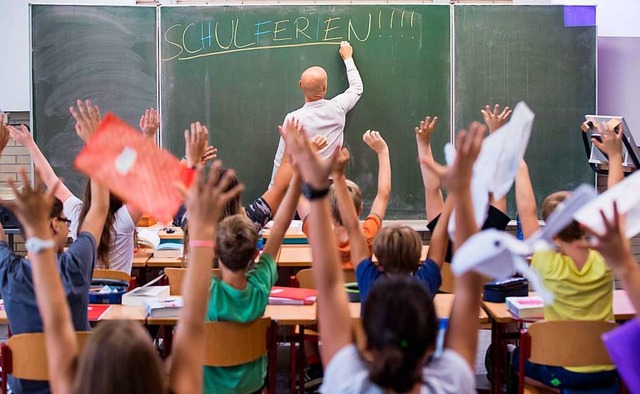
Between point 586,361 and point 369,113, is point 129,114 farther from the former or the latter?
point 586,361

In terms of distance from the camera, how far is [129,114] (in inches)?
248

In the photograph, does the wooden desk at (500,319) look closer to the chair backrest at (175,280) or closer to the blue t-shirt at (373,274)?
the blue t-shirt at (373,274)

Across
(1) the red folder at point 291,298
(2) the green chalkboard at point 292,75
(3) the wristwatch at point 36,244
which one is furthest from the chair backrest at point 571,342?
(2) the green chalkboard at point 292,75

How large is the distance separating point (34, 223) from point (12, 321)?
1.15 metres

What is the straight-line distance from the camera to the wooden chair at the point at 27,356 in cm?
264

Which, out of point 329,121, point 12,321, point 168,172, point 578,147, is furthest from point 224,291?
point 578,147

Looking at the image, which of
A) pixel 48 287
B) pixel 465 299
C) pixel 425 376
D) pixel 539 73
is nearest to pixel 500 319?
pixel 465 299

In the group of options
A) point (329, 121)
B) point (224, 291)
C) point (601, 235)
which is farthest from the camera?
point (329, 121)

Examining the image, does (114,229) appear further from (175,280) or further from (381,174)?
(381,174)

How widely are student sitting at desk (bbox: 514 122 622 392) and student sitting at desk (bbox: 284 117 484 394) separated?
141cm

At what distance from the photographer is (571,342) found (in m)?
2.88

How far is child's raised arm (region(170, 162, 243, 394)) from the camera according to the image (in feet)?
5.43

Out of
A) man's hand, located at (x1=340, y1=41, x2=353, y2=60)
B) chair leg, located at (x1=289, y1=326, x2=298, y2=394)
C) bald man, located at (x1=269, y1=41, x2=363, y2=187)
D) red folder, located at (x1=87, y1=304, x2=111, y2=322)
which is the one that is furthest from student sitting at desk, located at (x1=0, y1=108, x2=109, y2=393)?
man's hand, located at (x1=340, y1=41, x2=353, y2=60)

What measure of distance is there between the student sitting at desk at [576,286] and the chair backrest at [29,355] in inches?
68.2
